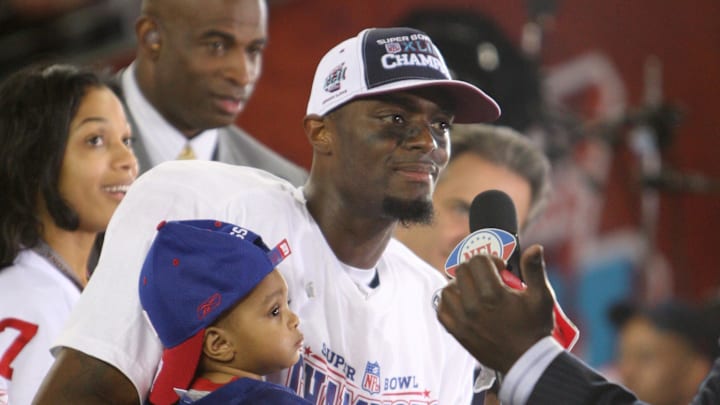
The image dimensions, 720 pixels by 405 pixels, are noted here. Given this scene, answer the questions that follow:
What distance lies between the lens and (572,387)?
2.02 meters

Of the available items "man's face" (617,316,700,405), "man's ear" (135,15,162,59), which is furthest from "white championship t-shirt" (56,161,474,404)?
"man's face" (617,316,700,405)

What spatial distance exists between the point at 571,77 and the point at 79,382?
4424 millimetres

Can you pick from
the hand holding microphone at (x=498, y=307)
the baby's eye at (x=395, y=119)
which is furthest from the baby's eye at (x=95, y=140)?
the hand holding microphone at (x=498, y=307)

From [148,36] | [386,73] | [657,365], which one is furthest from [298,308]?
[657,365]

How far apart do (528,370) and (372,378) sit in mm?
702

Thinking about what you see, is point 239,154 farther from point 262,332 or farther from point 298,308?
point 262,332

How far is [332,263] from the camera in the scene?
2.71m

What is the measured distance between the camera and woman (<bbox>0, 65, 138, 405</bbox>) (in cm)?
298

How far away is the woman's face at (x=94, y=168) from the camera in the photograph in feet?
10.0

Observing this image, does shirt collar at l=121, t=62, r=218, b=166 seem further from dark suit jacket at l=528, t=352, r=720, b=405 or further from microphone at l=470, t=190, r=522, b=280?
dark suit jacket at l=528, t=352, r=720, b=405

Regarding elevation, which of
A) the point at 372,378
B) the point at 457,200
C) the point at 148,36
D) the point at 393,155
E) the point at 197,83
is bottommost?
the point at 372,378

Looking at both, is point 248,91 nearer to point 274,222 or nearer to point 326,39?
point 274,222

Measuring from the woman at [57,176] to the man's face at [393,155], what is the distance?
2.17 ft

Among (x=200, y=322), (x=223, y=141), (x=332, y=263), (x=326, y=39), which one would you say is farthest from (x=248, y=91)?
(x=326, y=39)
